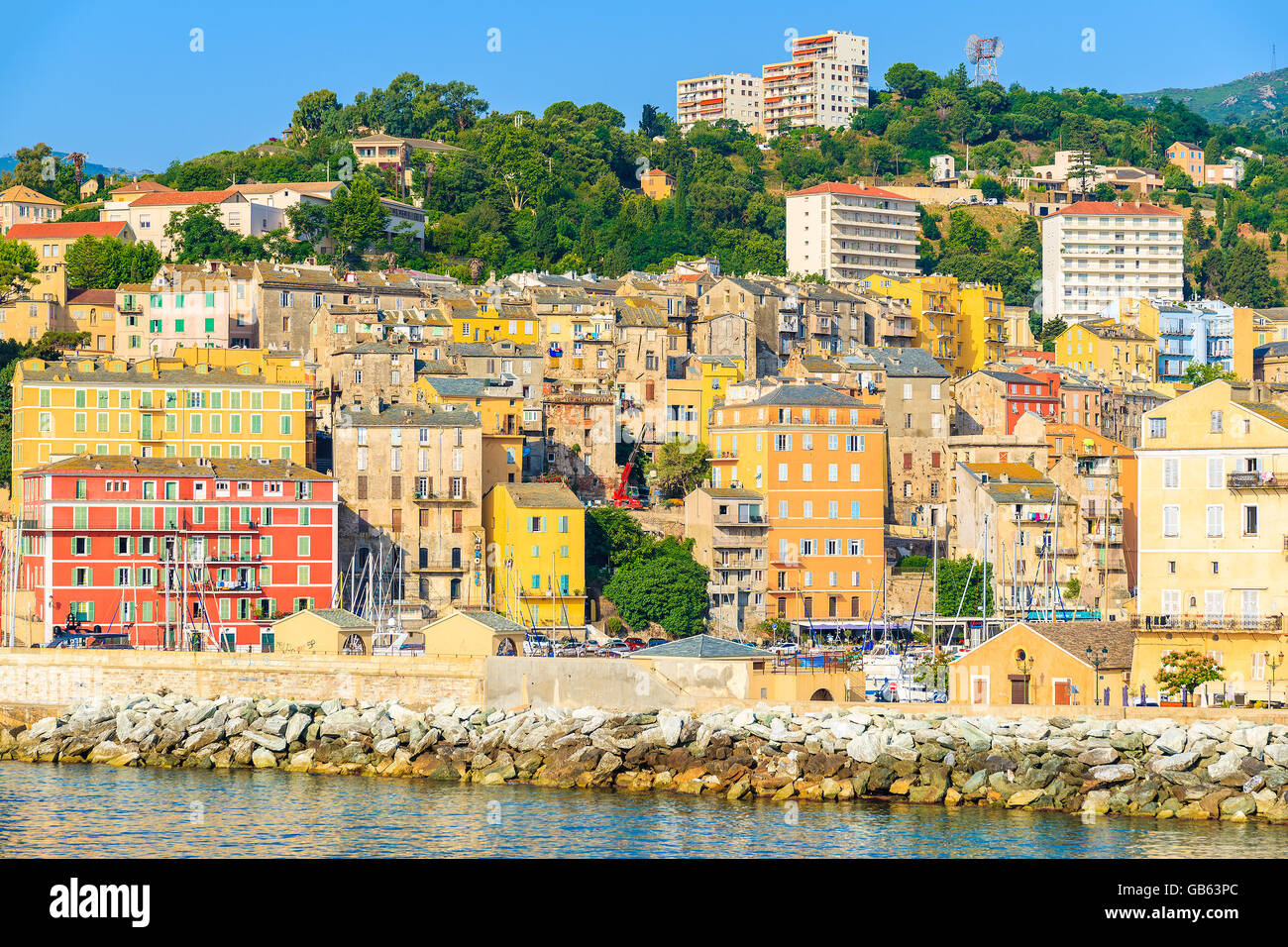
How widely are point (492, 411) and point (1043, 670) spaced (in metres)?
32.6

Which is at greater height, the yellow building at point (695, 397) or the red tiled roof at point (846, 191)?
the red tiled roof at point (846, 191)

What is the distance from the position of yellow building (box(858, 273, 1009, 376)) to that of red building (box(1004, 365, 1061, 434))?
14.6 meters

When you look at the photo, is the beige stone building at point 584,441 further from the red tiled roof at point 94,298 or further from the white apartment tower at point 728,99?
the white apartment tower at point 728,99

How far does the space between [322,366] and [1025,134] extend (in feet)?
331

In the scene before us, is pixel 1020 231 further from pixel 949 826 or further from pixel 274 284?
pixel 949 826

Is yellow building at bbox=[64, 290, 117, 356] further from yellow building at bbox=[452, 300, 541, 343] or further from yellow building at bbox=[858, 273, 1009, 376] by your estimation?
yellow building at bbox=[858, 273, 1009, 376]

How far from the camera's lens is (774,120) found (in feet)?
573

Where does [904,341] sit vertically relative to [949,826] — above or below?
above

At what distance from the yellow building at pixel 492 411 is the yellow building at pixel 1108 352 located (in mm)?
42882

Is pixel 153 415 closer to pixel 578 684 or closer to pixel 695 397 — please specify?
pixel 695 397

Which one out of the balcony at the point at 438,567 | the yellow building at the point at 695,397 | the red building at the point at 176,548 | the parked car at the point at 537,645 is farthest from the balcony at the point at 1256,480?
the yellow building at the point at 695,397

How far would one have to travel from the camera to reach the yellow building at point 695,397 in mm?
80625

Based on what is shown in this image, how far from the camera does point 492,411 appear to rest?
240ft
